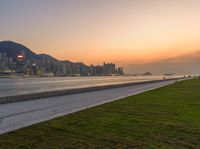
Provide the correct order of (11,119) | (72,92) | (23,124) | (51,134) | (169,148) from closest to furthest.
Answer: (169,148), (51,134), (23,124), (11,119), (72,92)

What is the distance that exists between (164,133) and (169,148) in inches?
66.6

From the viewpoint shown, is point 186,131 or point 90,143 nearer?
point 90,143

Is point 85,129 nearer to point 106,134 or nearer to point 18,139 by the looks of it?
point 106,134

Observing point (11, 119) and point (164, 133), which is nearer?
point (164, 133)

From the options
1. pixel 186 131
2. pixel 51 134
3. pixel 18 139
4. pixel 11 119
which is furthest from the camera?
pixel 11 119

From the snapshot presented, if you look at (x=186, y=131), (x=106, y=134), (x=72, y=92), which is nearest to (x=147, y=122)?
(x=186, y=131)

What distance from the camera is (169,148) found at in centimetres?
717

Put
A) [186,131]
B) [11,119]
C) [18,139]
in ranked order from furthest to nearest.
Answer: [11,119], [186,131], [18,139]

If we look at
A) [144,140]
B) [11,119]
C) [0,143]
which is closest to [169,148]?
[144,140]

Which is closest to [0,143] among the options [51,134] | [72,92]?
[51,134]

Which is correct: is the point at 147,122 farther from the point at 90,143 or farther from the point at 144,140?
the point at 90,143

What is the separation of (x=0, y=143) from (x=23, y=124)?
2811 millimetres

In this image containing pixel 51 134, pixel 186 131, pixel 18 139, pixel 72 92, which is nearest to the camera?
pixel 18 139

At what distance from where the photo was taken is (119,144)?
24.5 feet
